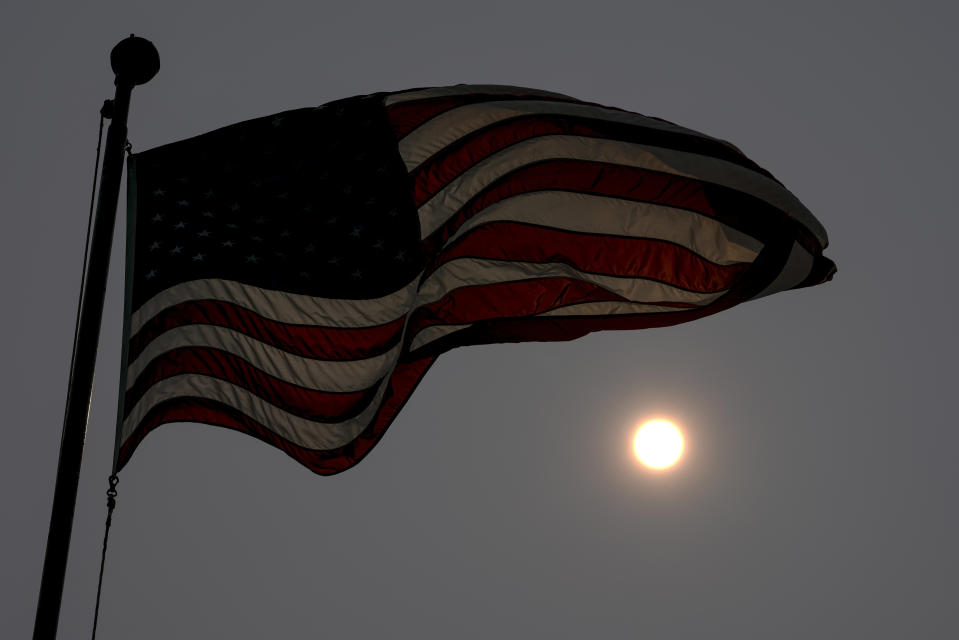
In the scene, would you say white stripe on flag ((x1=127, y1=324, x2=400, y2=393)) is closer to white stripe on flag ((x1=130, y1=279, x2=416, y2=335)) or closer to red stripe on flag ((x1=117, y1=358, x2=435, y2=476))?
white stripe on flag ((x1=130, y1=279, x2=416, y2=335))

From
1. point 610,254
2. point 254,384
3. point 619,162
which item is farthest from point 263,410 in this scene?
point 619,162

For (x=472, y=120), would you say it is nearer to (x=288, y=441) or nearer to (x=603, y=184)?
(x=603, y=184)

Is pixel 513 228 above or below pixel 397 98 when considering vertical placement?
below

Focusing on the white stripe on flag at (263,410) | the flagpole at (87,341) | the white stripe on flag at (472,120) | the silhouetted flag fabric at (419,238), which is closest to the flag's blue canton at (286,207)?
the silhouetted flag fabric at (419,238)

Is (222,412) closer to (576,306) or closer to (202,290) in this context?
(202,290)

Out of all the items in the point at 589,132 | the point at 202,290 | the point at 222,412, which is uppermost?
the point at 589,132

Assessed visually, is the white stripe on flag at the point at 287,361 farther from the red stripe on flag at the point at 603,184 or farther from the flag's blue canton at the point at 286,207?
the red stripe on flag at the point at 603,184

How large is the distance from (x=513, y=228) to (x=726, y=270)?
182 centimetres

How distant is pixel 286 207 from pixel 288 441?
185 cm

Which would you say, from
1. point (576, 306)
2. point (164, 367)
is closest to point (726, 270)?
point (576, 306)

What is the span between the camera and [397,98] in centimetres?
1011

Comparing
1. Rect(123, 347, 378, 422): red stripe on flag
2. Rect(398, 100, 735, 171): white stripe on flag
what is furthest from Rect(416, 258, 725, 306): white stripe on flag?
Rect(123, 347, 378, 422): red stripe on flag

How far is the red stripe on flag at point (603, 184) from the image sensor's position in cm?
1006

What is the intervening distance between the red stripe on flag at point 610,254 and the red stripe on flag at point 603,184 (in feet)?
1.04
